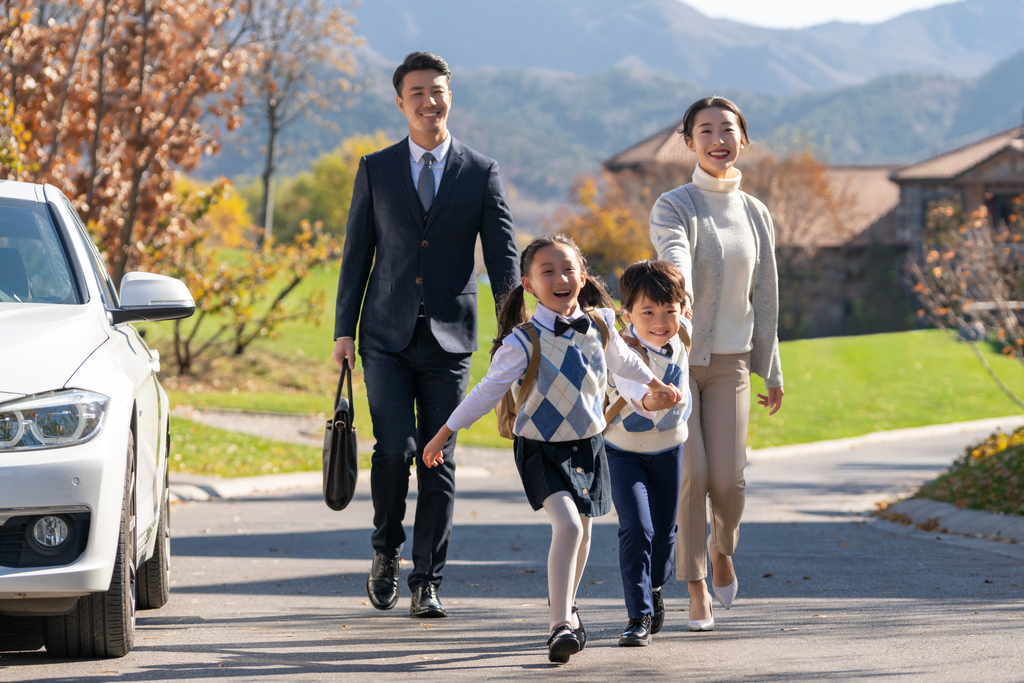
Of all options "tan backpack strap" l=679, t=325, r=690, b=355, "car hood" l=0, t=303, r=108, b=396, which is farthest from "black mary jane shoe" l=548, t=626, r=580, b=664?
"car hood" l=0, t=303, r=108, b=396

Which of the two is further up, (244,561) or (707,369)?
(707,369)

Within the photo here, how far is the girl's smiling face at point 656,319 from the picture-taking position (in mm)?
4703

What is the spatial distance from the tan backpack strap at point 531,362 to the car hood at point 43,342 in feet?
4.94

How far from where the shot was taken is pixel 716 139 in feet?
17.3

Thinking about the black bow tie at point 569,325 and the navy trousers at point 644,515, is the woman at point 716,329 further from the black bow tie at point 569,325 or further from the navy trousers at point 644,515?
the black bow tie at point 569,325

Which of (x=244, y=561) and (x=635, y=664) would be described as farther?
(x=244, y=561)

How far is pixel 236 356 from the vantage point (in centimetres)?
2675

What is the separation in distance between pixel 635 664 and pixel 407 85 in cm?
270

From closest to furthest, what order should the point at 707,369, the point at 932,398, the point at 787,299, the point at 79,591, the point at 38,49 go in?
the point at 79,591, the point at 707,369, the point at 38,49, the point at 932,398, the point at 787,299

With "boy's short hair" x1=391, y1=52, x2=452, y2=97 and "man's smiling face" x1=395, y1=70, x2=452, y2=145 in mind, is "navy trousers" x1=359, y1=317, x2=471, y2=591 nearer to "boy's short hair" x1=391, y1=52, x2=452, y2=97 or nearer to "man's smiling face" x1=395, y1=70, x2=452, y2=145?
"man's smiling face" x1=395, y1=70, x2=452, y2=145

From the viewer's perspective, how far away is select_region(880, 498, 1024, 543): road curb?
8.51 meters

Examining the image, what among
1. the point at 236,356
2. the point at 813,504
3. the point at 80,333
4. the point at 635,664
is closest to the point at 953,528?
the point at 813,504

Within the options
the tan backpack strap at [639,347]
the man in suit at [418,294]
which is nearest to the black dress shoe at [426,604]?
the man in suit at [418,294]

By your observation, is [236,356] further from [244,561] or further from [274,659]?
[274,659]
